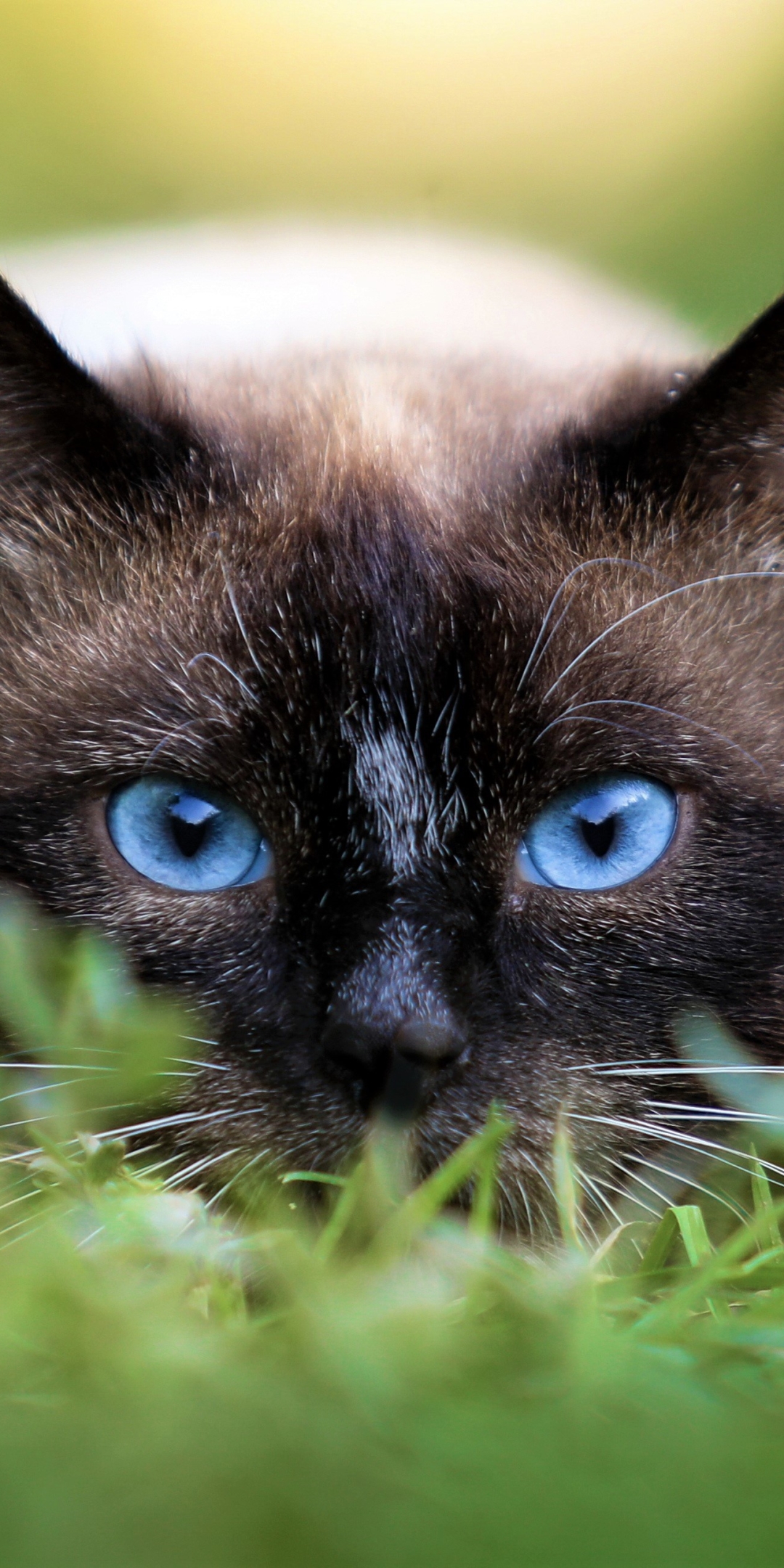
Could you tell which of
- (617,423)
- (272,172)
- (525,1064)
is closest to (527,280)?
(617,423)

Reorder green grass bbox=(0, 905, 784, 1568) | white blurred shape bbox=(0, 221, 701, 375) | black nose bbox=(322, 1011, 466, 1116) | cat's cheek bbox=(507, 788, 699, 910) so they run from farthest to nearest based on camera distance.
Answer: white blurred shape bbox=(0, 221, 701, 375), cat's cheek bbox=(507, 788, 699, 910), black nose bbox=(322, 1011, 466, 1116), green grass bbox=(0, 905, 784, 1568)

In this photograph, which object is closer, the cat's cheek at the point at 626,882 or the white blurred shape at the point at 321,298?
the cat's cheek at the point at 626,882

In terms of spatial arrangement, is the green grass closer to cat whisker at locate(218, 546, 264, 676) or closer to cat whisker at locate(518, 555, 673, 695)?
cat whisker at locate(218, 546, 264, 676)

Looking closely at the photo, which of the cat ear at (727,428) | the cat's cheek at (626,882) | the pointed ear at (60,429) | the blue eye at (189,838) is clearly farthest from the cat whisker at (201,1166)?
the cat ear at (727,428)

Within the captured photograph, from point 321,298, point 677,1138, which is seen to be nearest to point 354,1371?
point 677,1138

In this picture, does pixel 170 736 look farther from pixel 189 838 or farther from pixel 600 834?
pixel 600 834

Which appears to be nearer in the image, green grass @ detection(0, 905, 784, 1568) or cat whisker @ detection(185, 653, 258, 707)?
green grass @ detection(0, 905, 784, 1568)

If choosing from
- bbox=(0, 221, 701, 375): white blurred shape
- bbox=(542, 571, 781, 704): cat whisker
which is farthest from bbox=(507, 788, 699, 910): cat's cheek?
bbox=(0, 221, 701, 375): white blurred shape

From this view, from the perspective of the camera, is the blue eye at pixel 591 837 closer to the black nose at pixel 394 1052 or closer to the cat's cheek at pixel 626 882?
the cat's cheek at pixel 626 882
